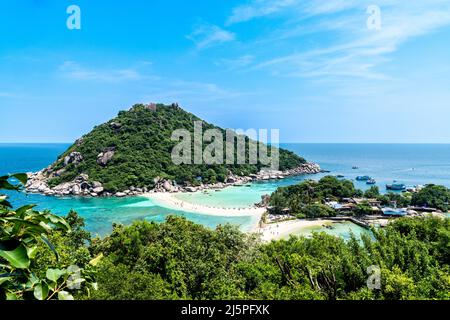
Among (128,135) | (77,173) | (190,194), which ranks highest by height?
(128,135)

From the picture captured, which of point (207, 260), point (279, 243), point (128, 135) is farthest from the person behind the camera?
point (128, 135)

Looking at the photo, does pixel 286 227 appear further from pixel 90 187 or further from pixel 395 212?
pixel 90 187

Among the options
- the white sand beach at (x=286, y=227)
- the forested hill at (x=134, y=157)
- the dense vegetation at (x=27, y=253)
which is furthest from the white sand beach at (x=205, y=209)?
the dense vegetation at (x=27, y=253)

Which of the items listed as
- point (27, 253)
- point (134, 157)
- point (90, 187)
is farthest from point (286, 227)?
point (134, 157)

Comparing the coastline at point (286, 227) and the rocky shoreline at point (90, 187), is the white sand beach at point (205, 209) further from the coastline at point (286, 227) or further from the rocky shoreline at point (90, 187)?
the rocky shoreline at point (90, 187)


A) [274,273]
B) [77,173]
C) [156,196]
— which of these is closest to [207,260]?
[274,273]

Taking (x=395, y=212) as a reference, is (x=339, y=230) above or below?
below
